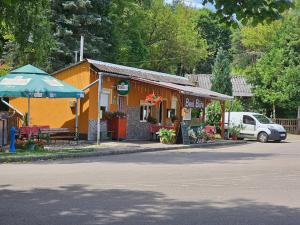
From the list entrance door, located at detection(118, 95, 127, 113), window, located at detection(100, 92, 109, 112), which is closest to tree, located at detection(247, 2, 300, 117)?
entrance door, located at detection(118, 95, 127, 113)

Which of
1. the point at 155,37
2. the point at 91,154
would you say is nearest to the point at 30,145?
the point at 91,154

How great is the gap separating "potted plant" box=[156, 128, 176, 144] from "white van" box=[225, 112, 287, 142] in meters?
9.15

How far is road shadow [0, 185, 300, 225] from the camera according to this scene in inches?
312

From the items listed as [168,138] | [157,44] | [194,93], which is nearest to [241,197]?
[168,138]

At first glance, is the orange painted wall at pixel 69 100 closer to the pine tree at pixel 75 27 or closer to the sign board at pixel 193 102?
the sign board at pixel 193 102

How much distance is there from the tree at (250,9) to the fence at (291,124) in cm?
3975

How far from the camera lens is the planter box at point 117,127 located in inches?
1041

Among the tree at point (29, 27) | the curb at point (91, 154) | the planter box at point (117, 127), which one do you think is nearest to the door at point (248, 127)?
the curb at point (91, 154)

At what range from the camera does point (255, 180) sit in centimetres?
1303

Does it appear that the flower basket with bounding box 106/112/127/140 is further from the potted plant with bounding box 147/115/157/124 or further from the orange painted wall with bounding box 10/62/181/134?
the potted plant with bounding box 147/115/157/124

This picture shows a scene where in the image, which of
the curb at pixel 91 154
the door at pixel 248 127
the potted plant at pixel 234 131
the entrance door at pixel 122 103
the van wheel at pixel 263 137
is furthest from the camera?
the door at pixel 248 127

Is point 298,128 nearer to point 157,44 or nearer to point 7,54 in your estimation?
point 157,44

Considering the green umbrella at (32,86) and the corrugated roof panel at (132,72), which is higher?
the corrugated roof panel at (132,72)

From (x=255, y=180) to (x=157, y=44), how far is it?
45471 millimetres
